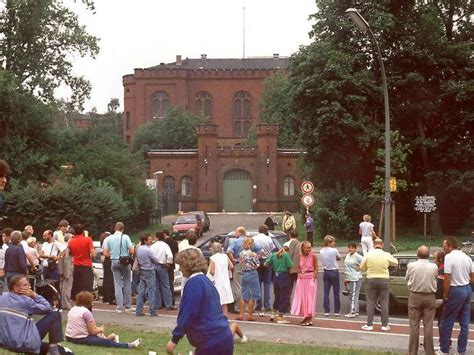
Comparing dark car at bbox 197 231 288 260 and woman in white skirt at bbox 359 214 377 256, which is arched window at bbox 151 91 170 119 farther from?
dark car at bbox 197 231 288 260

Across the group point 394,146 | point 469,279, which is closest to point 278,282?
point 469,279

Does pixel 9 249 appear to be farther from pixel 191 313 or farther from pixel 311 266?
pixel 191 313

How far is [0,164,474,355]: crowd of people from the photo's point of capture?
10562 millimetres

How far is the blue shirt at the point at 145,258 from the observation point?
16250mm

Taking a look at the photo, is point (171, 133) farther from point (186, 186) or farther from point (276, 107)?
point (276, 107)

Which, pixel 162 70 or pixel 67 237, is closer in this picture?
pixel 67 237

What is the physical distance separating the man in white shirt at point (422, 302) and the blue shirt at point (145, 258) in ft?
19.3

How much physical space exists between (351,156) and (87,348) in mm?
29868

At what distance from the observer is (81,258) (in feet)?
52.6

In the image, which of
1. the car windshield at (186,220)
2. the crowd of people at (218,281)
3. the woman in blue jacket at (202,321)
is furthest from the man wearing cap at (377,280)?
the car windshield at (186,220)

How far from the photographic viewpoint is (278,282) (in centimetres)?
1590

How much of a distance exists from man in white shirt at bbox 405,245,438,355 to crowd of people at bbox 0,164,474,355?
0.6 inches

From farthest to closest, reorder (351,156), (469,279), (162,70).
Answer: (162,70)
(351,156)
(469,279)

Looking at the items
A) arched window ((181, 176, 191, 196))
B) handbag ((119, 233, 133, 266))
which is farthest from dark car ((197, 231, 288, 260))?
arched window ((181, 176, 191, 196))
